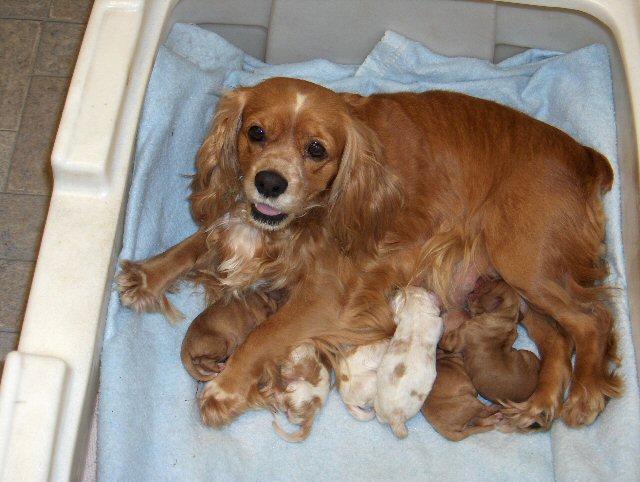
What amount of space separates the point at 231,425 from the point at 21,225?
1415 millimetres

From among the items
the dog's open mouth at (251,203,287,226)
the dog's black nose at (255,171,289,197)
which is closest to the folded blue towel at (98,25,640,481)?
the dog's open mouth at (251,203,287,226)

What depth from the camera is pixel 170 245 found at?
3025mm

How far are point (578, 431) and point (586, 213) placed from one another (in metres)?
0.74

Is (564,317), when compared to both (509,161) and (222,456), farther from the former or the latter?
(222,456)

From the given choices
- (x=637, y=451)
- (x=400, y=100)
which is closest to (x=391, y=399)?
(x=637, y=451)

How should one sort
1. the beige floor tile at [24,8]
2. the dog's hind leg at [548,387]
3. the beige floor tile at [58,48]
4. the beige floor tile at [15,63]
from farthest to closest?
1. the beige floor tile at [24,8]
2. the beige floor tile at [58,48]
3. the beige floor tile at [15,63]
4. the dog's hind leg at [548,387]

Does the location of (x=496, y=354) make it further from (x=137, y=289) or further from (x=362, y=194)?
(x=137, y=289)

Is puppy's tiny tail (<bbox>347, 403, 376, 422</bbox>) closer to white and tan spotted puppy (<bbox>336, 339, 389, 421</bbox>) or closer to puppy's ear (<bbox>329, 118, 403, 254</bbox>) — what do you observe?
white and tan spotted puppy (<bbox>336, 339, 389, 421</bbox>)

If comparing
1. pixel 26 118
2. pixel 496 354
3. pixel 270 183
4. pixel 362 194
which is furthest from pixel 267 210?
pixel 26 118

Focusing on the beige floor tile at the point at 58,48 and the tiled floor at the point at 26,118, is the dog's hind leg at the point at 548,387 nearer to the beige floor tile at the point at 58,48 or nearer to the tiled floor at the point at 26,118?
the tiled floor at the point at 26,118

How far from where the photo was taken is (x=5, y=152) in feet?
11.7

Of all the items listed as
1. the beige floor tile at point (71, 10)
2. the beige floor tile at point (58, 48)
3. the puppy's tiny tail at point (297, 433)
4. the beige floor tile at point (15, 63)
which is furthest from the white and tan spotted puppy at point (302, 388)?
the beige floor tile at point (71, 10)

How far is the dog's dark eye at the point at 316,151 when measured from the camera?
2424 millimetres

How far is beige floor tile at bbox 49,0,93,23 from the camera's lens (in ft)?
13.0
